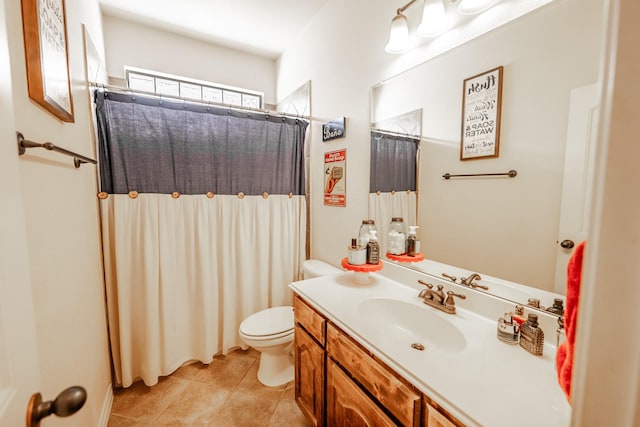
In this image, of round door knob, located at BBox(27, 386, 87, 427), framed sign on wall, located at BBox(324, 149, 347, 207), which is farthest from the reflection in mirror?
round door knob, located at BBox(27, 386, 87, 427)

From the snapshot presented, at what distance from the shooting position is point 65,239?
105 cm

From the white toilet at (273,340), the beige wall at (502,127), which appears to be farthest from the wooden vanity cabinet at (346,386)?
the beige wall at (502,127)

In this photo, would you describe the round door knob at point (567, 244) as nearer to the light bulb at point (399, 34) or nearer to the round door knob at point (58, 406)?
the light bulb at point (399, 34)

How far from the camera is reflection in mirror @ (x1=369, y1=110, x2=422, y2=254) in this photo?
1421 mm

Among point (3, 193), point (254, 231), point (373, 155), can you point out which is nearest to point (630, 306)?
point (3, 193)

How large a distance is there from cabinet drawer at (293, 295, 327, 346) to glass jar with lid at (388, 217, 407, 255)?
58cm

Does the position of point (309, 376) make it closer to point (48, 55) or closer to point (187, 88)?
point (48, 55)

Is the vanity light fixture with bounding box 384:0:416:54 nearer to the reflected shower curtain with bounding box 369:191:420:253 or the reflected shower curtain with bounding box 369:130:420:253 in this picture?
the reflected shower curtain with bounding box 369:130:420:253

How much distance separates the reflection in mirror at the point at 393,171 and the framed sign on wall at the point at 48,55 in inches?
58.3

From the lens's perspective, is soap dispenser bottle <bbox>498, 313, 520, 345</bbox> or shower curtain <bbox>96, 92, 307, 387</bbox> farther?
shower curtain <bbox>96, 92, 307, 387</bbox>

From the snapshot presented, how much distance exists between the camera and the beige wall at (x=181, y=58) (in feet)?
7.12

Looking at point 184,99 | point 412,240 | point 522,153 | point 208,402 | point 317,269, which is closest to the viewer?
point 522,153

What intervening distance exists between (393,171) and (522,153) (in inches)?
25.7

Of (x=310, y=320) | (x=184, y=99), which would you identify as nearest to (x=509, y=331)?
(x=310, y=320)
